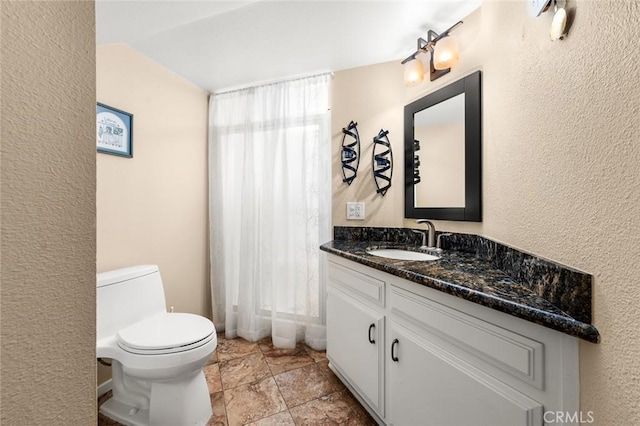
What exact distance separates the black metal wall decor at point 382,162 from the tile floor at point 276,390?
1332 mm

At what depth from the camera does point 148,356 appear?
1.23m

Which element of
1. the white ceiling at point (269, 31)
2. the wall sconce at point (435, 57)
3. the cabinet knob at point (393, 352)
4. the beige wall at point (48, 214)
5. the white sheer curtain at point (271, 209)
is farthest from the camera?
the white sheer curtain at point (271, 209)

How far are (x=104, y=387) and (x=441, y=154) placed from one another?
248cm

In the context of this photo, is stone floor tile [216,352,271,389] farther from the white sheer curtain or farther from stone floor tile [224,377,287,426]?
the white sheer curtain

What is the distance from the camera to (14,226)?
1.10ft

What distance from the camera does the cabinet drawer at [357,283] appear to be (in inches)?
49.4

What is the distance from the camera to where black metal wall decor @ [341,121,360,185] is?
2.02 m

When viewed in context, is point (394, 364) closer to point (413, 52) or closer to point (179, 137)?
point (413, 52)

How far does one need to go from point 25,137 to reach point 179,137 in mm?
1992

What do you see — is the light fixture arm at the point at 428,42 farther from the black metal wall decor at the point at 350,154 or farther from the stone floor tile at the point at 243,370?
the stone floor tile at the point at 243,370

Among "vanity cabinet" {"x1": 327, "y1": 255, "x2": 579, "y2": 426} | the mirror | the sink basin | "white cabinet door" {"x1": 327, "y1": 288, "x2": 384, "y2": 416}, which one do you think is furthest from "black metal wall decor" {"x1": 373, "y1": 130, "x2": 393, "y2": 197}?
"white cabinet door" {"x1": 327, "y1": 288, "x2": 384, "y2": 416}

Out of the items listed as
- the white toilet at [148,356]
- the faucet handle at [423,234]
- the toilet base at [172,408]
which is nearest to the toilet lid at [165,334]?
the white toilet at [148,356]

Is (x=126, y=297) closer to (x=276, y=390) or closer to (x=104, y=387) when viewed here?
(x=104, y=387)

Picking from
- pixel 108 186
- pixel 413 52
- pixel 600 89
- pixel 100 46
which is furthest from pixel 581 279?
pixel 100 46
